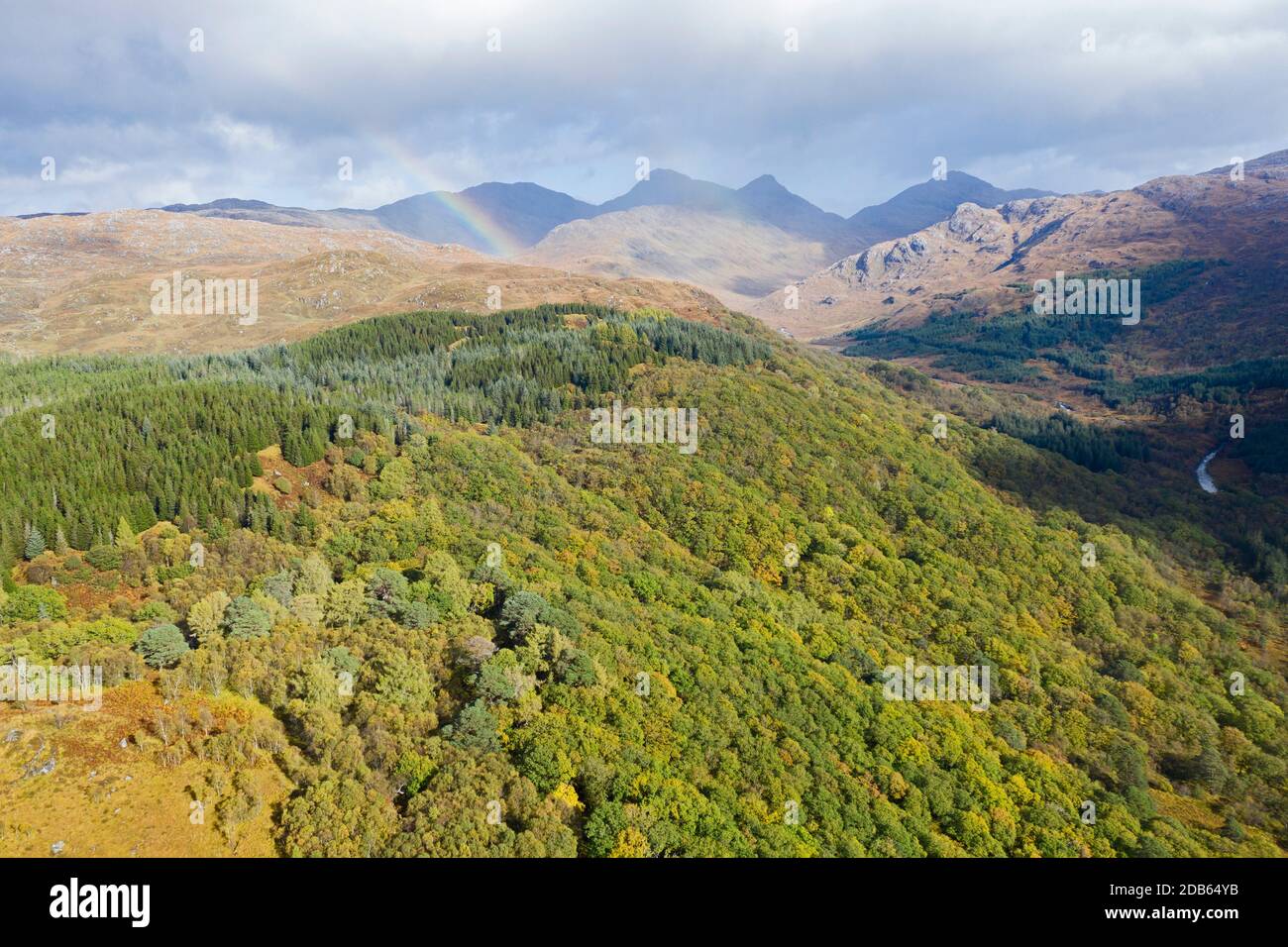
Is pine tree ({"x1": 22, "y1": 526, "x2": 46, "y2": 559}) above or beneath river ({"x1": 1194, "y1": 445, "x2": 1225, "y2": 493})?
above

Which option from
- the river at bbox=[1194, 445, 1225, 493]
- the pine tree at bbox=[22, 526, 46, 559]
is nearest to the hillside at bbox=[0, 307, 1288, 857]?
the pine tree at bbox=[22, 526, 46, 559]

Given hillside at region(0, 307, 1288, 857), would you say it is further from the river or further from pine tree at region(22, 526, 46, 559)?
the river

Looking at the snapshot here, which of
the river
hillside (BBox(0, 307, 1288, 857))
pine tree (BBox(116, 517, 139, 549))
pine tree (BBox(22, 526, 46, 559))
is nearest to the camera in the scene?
hillside (BBox(0, 307, 1288, 857))

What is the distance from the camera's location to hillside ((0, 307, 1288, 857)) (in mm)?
34625

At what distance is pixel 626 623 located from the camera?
173 feet

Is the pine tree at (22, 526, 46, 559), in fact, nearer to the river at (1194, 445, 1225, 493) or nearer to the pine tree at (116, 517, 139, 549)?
the pine tree at (116, 517, 139, 549)

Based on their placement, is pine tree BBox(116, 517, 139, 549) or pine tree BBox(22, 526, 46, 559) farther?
pine tree BBox(116, 517, 139, 549)

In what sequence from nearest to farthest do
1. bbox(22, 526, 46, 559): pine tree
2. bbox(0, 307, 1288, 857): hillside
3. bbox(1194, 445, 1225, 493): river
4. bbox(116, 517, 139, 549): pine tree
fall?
bbox(0, 307, 1288, 857): hillside, bbox(22, 526, 46, 559): pine tree, bbox(116, 517, 139, 549): pine tree, bbox(1194, 445, 1225, 493): river

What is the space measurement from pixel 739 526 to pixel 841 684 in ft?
94.9

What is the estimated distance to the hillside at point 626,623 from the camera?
34.6m

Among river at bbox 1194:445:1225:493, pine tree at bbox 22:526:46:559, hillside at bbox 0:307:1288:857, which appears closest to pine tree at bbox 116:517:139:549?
hillside at bbox 0:307:1288:857

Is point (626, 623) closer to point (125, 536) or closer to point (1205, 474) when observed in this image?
point (125, 536)
